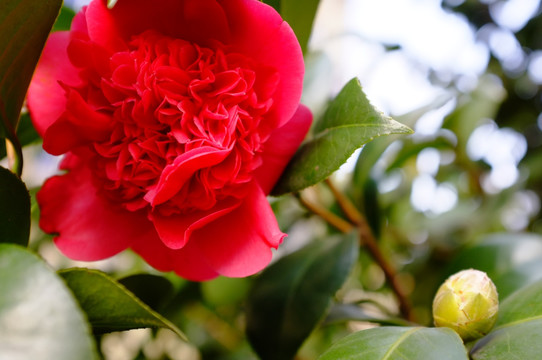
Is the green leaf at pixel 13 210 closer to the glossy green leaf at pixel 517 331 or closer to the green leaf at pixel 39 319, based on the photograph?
the green leaf at pixel 39 319

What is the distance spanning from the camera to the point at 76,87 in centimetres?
39

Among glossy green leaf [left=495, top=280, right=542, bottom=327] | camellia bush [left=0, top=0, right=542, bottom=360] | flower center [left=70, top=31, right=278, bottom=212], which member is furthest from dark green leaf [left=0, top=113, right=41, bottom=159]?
glossy green leaf [left=495, top=280, right=542, bottom=327]

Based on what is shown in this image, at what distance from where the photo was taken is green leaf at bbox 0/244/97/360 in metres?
0.21

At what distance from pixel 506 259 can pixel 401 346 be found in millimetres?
378

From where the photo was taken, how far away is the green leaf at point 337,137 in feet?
1.22

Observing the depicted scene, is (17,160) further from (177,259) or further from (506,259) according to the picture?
(506,259)

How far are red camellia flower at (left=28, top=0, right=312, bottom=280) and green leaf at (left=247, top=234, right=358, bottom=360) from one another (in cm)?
18

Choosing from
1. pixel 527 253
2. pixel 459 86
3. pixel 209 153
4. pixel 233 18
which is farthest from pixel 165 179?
pixel 459 86

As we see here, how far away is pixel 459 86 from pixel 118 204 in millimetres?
1068

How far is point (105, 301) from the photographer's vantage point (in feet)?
1.04

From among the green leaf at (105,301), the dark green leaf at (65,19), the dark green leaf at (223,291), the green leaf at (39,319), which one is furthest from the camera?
the dark green leaf at (223,291)

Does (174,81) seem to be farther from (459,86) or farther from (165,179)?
(459,86)

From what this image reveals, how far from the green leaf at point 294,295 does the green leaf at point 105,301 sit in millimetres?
256

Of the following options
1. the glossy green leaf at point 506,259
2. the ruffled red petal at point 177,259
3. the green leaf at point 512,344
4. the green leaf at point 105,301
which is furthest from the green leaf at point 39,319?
the glossy green leaf at point 506,259
